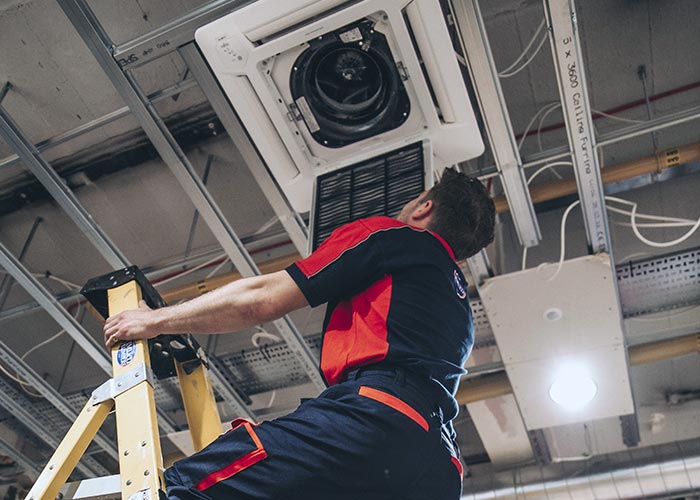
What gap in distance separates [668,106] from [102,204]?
100 inches

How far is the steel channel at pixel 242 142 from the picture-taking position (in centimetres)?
215

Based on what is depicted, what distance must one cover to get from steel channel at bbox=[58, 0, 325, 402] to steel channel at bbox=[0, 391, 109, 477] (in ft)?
4.65

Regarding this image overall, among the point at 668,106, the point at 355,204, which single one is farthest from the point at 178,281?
the point at 668,106

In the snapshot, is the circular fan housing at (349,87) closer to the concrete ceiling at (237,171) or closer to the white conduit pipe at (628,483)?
the concrete ceiling at (237,171)

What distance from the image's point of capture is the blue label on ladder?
1498mm

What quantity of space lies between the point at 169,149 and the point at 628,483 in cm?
270

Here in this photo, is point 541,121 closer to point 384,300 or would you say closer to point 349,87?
point 349,87

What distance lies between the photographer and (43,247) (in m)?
3.34

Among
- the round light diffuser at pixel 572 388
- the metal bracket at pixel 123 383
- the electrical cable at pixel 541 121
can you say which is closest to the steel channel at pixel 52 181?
the metal bracket at pixel 123 383

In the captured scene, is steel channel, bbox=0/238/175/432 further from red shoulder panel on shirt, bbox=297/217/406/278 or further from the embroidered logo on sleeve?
the embroidered logo on sleeve

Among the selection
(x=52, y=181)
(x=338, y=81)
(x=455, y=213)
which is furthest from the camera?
(x=52, y=181)

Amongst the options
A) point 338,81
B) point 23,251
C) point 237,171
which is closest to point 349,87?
point 338,81

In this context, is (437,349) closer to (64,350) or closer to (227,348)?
(227,348)

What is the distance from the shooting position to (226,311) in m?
1.49
